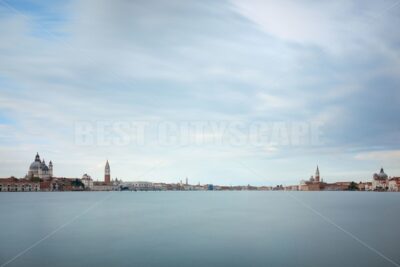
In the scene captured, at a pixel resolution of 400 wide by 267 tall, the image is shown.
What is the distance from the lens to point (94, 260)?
1330 inches

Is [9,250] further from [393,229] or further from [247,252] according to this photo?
[393,229]

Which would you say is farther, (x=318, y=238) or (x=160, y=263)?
(x=318, y=238)

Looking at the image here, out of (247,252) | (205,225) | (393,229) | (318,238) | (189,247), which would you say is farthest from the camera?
(205,225)

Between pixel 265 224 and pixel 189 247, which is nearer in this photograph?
pixel 189 247

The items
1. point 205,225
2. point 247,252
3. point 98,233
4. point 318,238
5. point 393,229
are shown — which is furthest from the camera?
point 205,225

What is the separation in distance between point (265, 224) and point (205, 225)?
9709 millimetres

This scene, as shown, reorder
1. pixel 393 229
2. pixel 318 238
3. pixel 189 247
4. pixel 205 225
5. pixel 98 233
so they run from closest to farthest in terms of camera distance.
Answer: pixel 189 247 → pixel 318 238 → pixel 98 233 → pixel 393 229 → pixel 205 225

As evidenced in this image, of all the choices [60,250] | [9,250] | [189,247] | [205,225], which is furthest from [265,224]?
[9,250]

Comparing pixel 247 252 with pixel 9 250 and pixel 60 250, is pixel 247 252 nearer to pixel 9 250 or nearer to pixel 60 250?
pixel 60 250

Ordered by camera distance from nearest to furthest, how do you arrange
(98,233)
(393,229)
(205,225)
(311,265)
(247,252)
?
1. (311,265)
2. (247,252)
3. (98,233)
4. (393,229)
5. (205,225)

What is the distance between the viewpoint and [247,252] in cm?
3753

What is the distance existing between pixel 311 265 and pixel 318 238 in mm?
15024

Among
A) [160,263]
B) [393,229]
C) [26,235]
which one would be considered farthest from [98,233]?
[393,229]

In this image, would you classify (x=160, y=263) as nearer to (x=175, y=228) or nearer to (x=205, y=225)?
(x=175, y=228)
